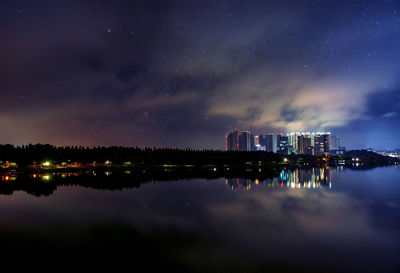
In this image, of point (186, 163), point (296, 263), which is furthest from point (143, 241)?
point (186, 163)

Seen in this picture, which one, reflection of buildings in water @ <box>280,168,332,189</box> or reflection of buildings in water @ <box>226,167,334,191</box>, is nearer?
reflection of buildings in water @ <box>226,167,334,191</box>

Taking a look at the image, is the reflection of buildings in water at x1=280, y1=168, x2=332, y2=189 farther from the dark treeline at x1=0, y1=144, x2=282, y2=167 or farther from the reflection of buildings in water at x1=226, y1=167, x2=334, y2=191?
the dark treeline at x1=0, y1=144, x2=282, y2=167

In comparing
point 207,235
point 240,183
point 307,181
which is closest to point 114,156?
point 240,183

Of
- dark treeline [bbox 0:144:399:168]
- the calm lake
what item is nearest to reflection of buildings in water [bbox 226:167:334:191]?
the calm lake

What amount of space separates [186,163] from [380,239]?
108 m

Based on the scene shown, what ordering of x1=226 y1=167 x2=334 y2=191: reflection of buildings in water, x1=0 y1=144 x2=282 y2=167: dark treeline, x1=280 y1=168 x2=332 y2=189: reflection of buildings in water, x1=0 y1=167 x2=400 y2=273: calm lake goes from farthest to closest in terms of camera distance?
x1=0 y1=144 x2=282 y2=167: dark treeline
x1=280 y1=168 x2=332 y2=189: reflection of buildings in water
x1=226 y1=167 x2=334 y2=191: reflection of buildings in water
x1=0 y1=167 x2=400 y2=273: calm lake

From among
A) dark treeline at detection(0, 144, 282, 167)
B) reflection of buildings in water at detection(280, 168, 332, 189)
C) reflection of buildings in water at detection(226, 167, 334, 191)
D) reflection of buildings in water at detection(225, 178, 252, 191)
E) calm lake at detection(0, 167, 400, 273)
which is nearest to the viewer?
calm lake at detection(0, 167, 400, 273)

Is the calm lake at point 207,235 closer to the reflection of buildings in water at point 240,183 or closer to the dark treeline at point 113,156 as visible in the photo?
the reflection of buildings in water at point 240,183

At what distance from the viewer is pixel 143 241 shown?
491 inches

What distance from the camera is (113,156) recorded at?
107 meters

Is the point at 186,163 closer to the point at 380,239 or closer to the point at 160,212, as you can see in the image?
the point at 160,212

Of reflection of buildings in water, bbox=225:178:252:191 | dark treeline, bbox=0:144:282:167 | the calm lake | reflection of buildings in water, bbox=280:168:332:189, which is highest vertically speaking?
dark treeline, bbox=0:144:282:167

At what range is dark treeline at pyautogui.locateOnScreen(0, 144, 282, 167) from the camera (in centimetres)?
8825

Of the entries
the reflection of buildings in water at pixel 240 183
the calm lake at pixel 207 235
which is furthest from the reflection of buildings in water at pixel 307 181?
the calm lake at pixel 207 235
